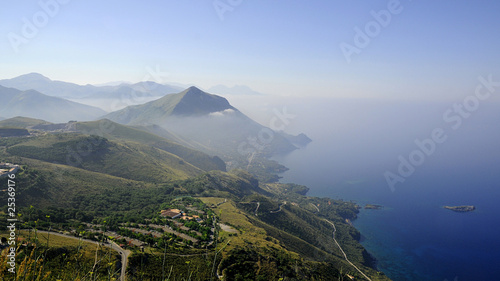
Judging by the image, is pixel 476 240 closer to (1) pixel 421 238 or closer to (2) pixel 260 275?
(1) pixel 421 238

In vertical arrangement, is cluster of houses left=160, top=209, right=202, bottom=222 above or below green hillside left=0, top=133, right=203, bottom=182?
below

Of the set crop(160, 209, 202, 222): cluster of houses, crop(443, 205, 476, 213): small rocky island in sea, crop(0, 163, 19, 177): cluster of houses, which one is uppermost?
crop(443, 205, 476, 213): small rocky island in sea

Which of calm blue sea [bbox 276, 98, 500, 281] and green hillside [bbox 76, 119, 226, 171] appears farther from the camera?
green hillside [bbox 76, 119, 226, 171]

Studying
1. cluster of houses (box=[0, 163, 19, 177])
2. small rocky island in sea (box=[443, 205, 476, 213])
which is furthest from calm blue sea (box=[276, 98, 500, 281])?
cluster of houses (box=[0, 163, 19, 177])

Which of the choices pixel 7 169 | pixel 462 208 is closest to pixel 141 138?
pixel 7 169

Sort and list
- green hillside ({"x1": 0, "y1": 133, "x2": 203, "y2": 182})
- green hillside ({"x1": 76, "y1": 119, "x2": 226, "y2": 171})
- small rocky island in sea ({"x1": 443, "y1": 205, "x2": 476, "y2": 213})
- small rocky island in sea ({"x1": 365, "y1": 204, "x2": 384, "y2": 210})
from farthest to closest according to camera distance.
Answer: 1. green hillside ({"x1": 76, "y1": 119, "x2": 226, "y2": 171})
2. small rocky island in sea ({"x1": 365, "y1": 204, "x2": 384, "y2": 210})
3. small rocky island in sea ({"x1": 443, "y1": 205, "x2": 476, "y2": 213})
4. green hillside ({"x1": 0, "y1": 133, "x2": 203, "y2": 182})

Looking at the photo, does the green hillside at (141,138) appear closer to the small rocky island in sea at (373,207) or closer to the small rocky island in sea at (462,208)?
the small rocky island in sea at (373,207)

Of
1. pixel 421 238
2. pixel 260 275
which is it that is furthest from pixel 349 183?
pixel 260 275

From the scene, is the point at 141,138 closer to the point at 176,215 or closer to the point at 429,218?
the point at 176,215

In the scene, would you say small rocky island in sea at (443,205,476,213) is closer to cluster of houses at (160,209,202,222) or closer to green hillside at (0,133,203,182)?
cluster of houses at (160,209,202,222)
